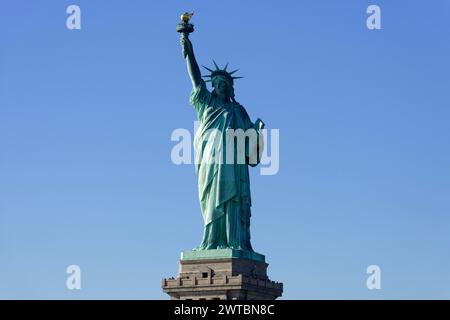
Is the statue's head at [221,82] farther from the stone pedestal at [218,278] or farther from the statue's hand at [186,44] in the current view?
the stone pedestal at [218,278]

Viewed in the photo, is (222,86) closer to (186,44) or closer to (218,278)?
(186,44)

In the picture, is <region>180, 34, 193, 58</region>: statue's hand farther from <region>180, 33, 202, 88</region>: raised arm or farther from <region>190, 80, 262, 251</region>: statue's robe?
<region>190, 80, 262, 251</region>: statue's robe

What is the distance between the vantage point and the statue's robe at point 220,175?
60875 millimetres

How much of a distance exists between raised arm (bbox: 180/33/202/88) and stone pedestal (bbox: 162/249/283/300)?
905 centimetres

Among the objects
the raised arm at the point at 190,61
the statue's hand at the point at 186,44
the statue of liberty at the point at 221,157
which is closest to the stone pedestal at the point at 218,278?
the statue of liberty at the point at 221,157

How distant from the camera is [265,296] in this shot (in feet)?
199

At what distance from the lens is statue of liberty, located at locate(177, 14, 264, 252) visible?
200 feet

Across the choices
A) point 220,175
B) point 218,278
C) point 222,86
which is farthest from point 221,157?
point 218,278

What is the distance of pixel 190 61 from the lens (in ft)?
206

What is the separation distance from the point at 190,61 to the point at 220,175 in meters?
6.20
